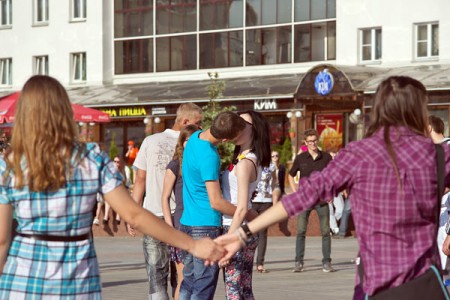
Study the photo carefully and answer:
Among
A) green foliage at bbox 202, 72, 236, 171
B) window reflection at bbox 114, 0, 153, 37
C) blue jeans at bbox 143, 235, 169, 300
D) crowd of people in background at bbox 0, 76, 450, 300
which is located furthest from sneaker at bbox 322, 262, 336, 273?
window reflection at bbox 114, 0, 153, 37

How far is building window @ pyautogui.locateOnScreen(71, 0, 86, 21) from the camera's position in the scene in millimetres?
54938

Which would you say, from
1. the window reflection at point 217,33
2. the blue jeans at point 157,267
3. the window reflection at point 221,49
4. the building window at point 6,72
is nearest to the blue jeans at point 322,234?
the blue jeans at point 157,267

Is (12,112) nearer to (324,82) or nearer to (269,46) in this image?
(324,82)

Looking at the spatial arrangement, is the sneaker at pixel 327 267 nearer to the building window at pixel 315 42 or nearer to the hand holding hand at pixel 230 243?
the hand holding hand at pixel 230 243

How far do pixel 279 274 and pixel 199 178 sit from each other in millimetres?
7815

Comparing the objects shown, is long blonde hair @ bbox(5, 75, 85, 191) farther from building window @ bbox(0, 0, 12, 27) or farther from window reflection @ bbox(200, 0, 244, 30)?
building window @ bbox(0, 0, 12, 27)

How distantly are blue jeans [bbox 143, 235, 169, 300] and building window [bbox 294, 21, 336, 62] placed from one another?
35.7 metres

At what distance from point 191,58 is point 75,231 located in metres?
45.8

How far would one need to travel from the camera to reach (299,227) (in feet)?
57.8

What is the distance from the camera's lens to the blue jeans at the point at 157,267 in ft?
35.8

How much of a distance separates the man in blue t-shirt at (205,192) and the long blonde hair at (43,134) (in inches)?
142

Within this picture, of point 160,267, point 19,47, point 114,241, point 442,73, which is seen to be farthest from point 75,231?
point 19,47

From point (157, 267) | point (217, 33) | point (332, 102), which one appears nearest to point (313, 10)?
point (332, 102)

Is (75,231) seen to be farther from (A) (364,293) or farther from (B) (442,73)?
(B) (442,73)
